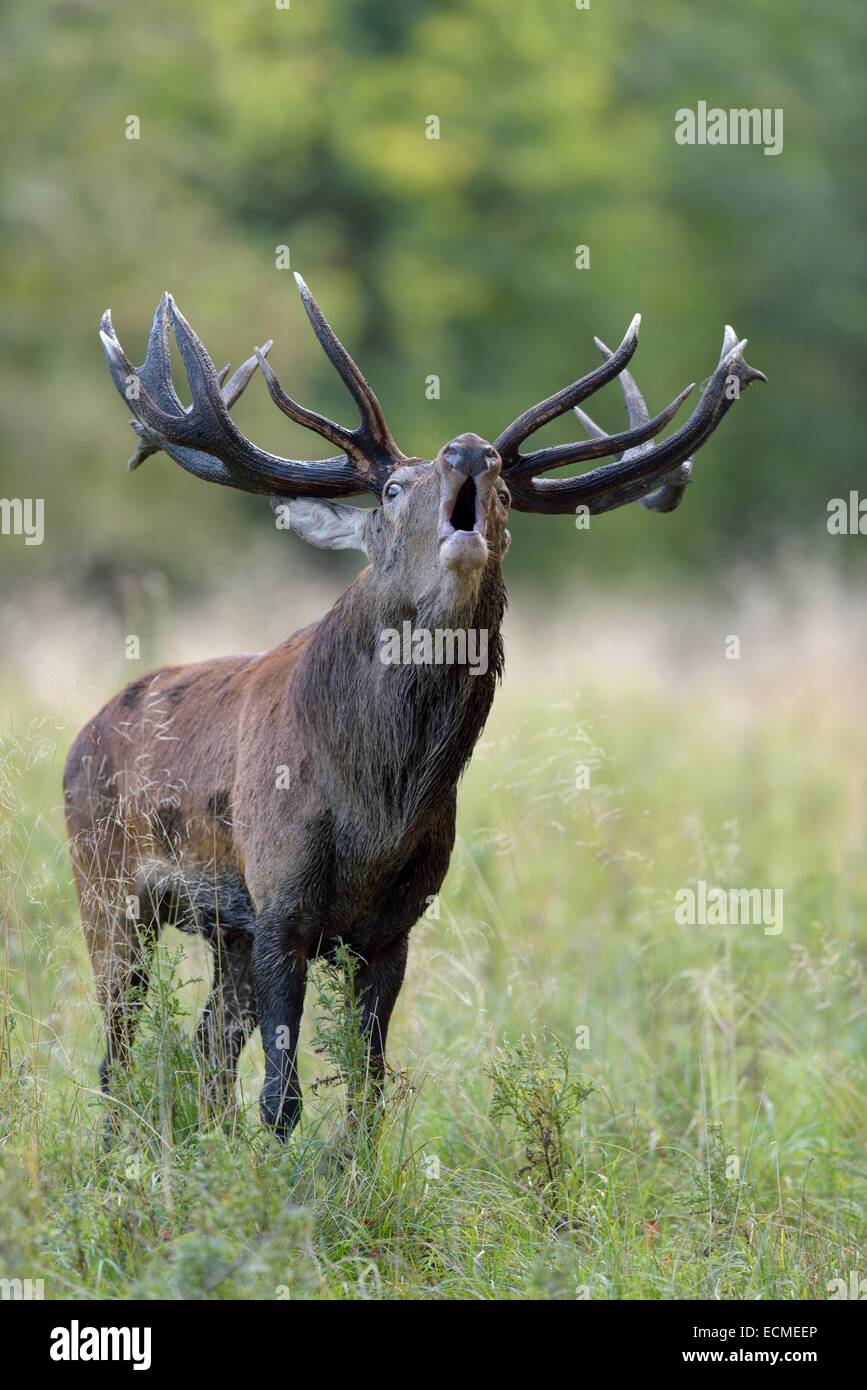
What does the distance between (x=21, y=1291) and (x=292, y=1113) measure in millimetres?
947

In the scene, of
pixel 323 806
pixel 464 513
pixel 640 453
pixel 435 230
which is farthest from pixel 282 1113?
pixel 435 230

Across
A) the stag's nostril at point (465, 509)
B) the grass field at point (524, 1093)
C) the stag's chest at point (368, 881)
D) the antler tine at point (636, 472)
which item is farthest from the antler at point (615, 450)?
the stag's chest at point (368, 881)

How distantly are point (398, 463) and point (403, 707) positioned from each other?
71 cm

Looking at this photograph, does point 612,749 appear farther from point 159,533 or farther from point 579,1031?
point 159,533

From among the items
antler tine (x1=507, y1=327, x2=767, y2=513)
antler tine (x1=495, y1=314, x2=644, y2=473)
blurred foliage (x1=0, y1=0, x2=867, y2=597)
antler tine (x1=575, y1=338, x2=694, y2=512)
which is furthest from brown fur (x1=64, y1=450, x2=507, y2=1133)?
blurred foliage (x1=0, y1=0, x2=867, y2=597)

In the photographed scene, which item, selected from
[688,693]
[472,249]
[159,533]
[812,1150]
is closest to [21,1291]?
[812,1150]

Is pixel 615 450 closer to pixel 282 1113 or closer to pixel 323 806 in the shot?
pixel 323 806

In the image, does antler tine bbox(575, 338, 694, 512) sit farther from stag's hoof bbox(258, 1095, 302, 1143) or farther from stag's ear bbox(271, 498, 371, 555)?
stag's hoof bbox(258, 1095, 302, 1143)

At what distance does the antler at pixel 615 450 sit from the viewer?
484 centimetres

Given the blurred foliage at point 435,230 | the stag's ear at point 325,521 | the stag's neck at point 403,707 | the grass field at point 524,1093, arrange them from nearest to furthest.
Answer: the grass field at point 524,1093, the stag's neck at point 403,707, the stag's ear at point 325,521, the blurred foliage at point 435,230

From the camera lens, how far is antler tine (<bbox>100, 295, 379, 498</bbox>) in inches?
193

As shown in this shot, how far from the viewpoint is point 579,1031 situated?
5.65 metres

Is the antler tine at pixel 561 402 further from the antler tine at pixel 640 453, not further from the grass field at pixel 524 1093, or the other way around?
the grass field at pixel 524 1093

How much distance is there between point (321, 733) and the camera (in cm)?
480
